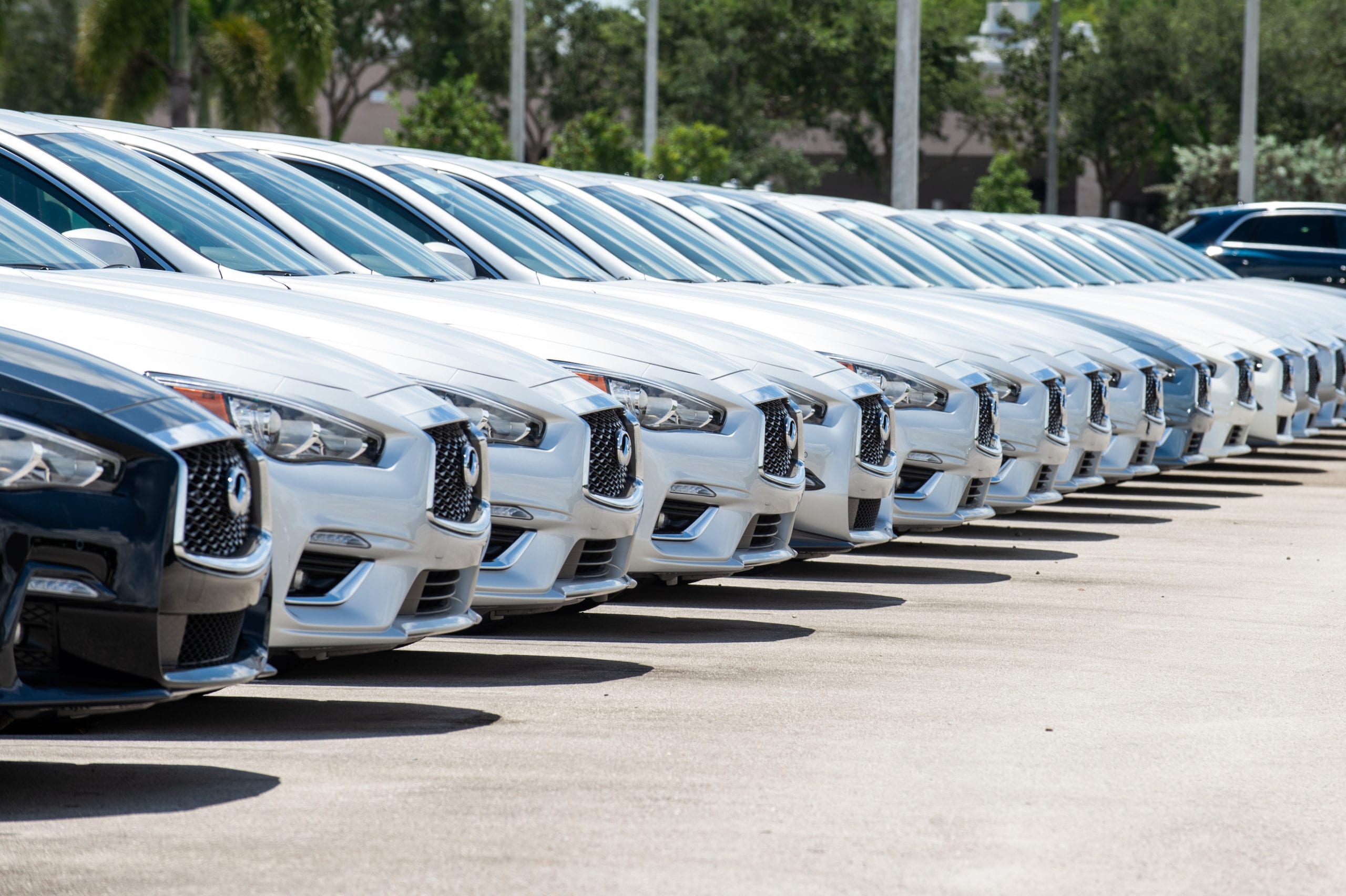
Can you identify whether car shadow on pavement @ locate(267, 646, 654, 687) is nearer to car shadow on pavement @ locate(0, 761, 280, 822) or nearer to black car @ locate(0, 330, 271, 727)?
car shadow on pavement @ locate(0, 761, 280, 822)

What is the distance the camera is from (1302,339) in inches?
631

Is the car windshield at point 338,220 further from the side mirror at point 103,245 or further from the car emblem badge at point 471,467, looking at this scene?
the car emblem badge at point 471,467

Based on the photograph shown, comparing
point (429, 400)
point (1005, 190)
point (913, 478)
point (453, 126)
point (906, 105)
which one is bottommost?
point (913, 478)

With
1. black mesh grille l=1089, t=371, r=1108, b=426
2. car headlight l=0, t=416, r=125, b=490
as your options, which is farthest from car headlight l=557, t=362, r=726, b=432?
black mesh grille l=1089, t=371, r=1108, b=426

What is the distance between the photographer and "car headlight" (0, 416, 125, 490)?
14.5 ft

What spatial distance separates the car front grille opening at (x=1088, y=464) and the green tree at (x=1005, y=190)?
46573 mm

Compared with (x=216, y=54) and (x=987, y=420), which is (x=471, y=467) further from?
(x=216, y=54)

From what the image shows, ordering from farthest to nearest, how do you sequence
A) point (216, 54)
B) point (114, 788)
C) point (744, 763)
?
1. point (216, 54)
2. point (744, 763)
3. point (114, 788)

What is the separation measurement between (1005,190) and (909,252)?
148 ft

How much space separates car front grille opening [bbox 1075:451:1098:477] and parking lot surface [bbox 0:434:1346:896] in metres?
2.95

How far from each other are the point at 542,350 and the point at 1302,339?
1006 cm

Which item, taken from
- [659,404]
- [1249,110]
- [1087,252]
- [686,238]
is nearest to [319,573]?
[659,404]

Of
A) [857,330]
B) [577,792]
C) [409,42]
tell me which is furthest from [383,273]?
[409,42]

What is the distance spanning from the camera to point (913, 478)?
9453mm
